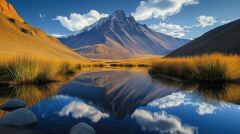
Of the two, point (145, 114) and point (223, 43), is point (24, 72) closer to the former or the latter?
point (145, 114)

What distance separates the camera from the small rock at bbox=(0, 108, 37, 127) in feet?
19.3

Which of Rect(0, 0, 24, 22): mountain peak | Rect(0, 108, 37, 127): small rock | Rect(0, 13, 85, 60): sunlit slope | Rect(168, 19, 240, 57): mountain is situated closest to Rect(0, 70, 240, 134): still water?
Rect(0, 108, 37, 127): small rock

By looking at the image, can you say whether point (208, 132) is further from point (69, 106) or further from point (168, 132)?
point (69, 106)

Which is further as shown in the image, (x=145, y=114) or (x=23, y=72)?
(x=23, y=72)

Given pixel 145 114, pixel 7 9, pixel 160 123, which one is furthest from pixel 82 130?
pixel 7 9

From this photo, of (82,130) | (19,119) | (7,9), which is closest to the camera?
(82,130)

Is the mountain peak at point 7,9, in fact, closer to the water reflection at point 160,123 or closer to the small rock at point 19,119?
the small rock at point 19,119

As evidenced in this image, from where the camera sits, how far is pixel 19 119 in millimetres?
5984

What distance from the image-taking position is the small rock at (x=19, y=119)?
5.89m

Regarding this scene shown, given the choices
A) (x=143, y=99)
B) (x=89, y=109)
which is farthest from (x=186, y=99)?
(x=89, y=109)

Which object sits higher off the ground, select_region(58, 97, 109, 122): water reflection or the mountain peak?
the mountain peak

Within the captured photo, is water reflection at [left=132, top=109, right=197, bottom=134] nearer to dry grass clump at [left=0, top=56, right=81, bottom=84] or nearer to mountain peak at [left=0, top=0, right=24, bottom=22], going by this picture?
dry grass clump at [left=0, top=56, right=81, bottom=84]

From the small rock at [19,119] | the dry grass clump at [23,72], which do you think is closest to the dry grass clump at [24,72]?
the dry grass clump at [23,72]

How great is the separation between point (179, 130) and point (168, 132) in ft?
0.88
